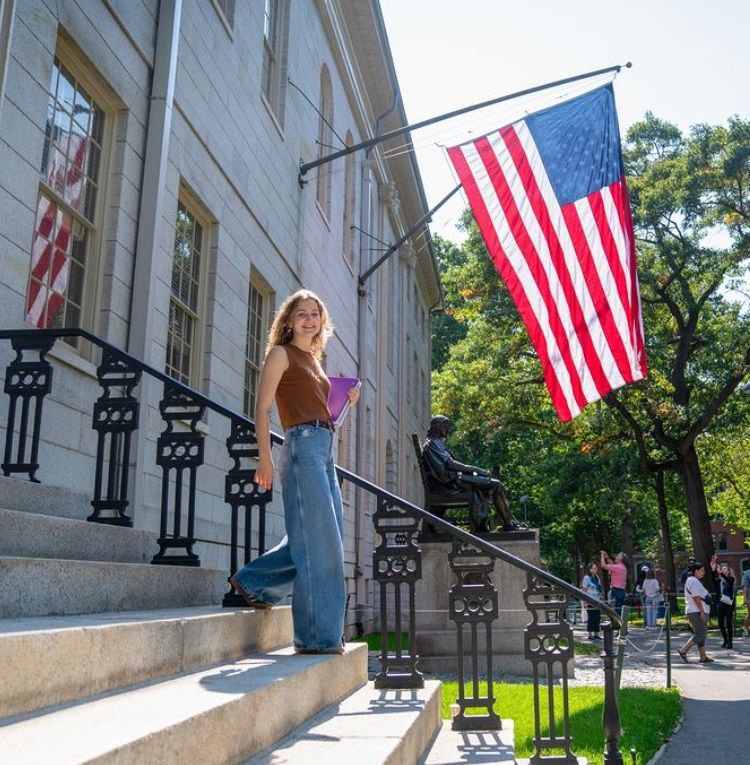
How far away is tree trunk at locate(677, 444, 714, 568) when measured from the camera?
25.7m

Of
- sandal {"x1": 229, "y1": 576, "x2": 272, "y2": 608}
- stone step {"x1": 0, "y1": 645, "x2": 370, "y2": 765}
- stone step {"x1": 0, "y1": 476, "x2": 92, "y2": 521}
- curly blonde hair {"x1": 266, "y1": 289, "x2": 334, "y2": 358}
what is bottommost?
stone step {"x1": 0, "y1": 645, "x2": 370, "y2": 765}

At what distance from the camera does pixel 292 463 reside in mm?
4777

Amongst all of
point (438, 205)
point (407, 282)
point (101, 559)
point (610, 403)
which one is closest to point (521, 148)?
point (438, 205)

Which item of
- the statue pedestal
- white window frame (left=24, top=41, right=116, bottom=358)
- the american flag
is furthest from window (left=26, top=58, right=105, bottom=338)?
the statue pedestal

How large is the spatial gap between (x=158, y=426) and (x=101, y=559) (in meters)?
3.57

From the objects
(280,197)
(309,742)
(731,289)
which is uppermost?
(731,289)

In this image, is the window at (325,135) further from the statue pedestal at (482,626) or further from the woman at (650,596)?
the woman at (650,596)

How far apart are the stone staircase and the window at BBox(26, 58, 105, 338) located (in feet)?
6.64

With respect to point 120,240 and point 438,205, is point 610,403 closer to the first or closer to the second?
point 438,205

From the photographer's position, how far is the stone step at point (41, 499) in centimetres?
524

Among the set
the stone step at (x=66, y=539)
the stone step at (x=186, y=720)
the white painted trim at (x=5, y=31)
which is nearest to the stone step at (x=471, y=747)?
the stone step at (x=186, y=720)

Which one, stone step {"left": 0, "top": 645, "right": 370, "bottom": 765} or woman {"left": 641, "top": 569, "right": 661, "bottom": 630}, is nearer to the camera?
stone step {"left": 0, "top": 645, "right": 370, "bottom": 765}

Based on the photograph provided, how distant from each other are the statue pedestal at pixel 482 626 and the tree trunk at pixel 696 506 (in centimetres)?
1487

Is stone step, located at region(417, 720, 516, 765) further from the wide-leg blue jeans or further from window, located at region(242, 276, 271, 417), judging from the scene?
window, located at region(242, 276, 271, 417)
